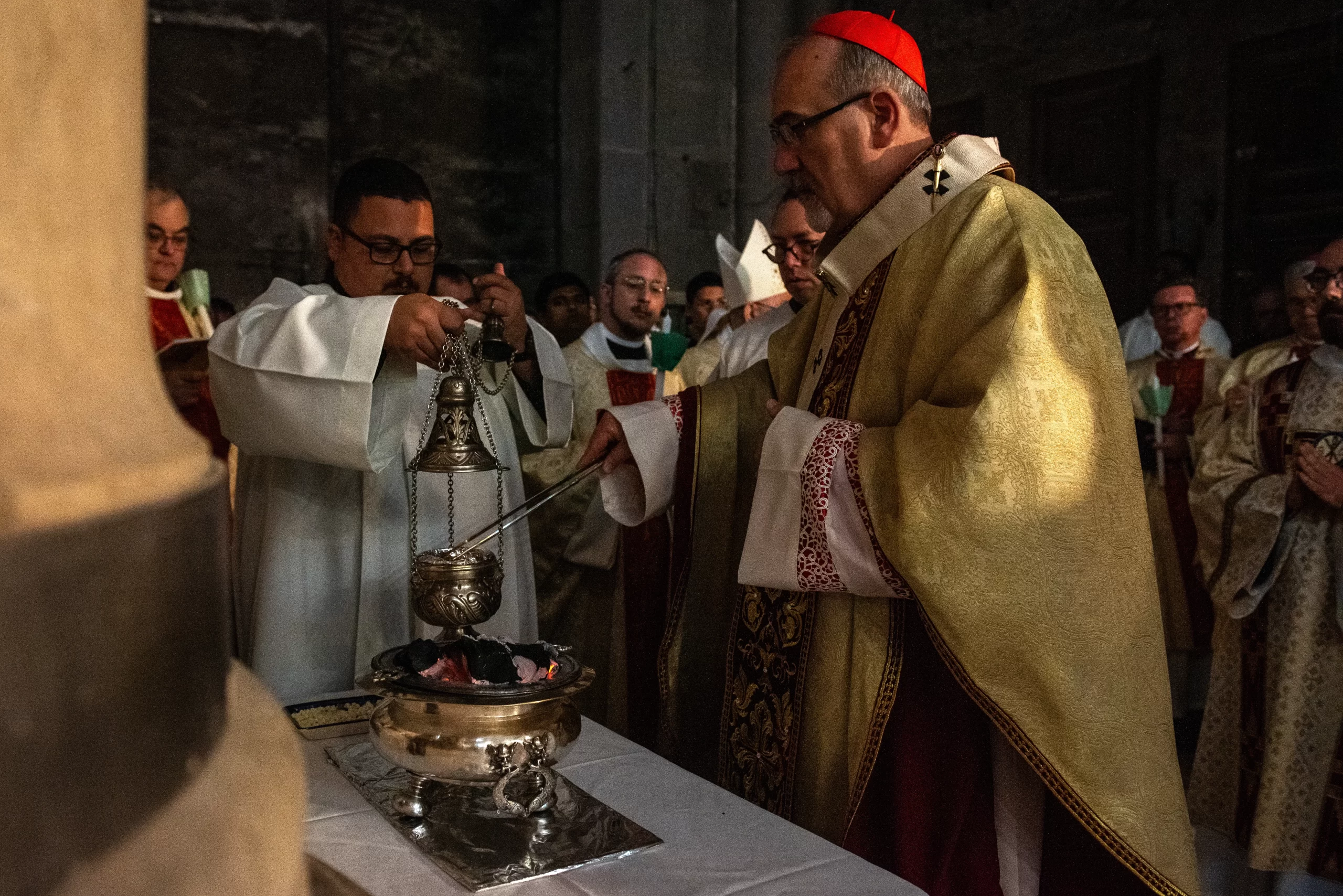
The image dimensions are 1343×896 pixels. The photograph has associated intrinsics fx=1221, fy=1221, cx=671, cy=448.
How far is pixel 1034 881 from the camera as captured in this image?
2.25 metres

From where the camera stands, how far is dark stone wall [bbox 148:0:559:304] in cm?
865

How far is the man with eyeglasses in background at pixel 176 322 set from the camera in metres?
3.38

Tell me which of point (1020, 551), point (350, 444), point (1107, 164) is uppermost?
point (1107, 164)

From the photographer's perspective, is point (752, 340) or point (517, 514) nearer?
point (517, 514)

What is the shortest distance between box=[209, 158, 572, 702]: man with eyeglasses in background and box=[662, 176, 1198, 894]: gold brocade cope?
81 cm

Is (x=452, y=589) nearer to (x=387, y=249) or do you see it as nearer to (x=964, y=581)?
(x=964, y=581)

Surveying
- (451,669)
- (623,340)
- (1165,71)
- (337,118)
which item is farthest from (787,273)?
(337,118)

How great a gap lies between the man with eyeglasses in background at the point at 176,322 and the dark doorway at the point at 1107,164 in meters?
5.85

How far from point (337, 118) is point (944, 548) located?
319 inches

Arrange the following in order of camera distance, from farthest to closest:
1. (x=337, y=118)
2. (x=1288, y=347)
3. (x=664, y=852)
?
(x=337, y=118) < (x=1288, y=347) < (x=664, y=852)

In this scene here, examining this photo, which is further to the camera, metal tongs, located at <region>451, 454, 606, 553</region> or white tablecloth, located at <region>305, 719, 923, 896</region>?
metal tongs, located at <region>451, 454, 606, 553</region>

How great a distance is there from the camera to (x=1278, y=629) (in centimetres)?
418

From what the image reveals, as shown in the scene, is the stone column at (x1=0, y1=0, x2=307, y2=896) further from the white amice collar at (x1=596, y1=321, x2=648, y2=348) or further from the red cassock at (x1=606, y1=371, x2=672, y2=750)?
the white amice collar at (x1=596, y1=321, x2=648, y2=348)

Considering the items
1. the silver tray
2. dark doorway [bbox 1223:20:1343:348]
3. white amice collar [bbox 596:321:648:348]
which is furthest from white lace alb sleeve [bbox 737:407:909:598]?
dark doorway [bbox 1223:20:1343:348]
